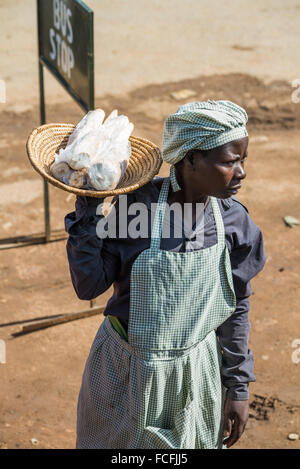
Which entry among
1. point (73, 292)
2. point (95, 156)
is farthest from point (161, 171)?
point (95, 156)

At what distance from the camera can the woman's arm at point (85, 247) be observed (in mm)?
2012

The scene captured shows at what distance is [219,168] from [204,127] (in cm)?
13

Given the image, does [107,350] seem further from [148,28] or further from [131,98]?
[148,28]

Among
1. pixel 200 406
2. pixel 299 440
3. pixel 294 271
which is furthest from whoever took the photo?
pixel 294 271

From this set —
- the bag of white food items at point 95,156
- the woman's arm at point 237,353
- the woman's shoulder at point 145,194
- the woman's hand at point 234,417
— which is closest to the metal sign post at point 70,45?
the bag of white food items at point 95,156

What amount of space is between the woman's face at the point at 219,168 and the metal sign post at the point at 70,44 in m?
1.66

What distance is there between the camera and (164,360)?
221 centimetres

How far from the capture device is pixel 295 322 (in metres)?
4.34

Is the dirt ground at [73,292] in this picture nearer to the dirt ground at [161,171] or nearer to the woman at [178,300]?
the dirt ground at [161,171]

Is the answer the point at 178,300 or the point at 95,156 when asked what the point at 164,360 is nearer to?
the point at 178,300

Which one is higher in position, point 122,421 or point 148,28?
point 122,421

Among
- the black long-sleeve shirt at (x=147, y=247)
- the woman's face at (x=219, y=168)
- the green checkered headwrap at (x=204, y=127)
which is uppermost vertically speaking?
the green checkered headwrap at (x=204, y=127)
